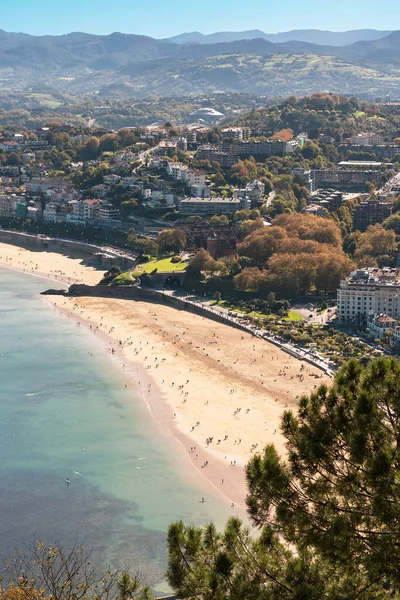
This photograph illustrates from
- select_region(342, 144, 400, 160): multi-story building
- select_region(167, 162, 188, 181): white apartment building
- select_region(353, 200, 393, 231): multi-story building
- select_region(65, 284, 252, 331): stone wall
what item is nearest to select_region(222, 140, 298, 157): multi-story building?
select_region(342, 144, 400, 160): multi-story building

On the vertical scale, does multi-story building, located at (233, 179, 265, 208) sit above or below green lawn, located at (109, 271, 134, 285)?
above

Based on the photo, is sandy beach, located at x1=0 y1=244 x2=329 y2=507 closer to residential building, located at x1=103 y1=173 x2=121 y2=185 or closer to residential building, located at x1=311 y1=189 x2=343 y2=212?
residential building, located at x1=311 y1=189 x2=343 y2=212

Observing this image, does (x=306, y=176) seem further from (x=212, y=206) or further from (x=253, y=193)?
(x=212, y=206)

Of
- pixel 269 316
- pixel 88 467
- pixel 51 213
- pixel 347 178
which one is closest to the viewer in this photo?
pixel 88 467

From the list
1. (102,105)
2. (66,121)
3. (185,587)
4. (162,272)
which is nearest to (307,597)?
(185,587)

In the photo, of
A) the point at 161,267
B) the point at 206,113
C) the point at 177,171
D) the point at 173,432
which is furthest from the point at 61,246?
the point at 206,113

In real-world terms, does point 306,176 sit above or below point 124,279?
above

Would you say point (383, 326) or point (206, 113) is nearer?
point (383, 326)
